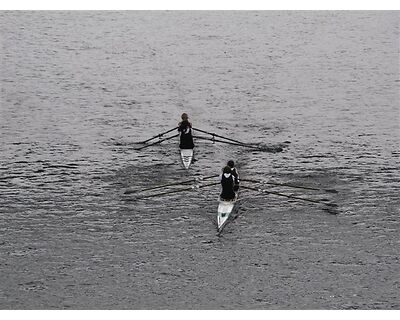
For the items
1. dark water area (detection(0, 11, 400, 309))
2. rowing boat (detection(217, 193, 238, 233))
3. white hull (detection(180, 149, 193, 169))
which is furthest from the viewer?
white hull (detection(180, 149, 193, 169))

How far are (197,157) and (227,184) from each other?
286 inches

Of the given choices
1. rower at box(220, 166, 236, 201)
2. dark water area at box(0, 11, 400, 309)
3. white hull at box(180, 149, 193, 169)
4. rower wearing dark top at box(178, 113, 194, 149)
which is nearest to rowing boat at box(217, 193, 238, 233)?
rower at box(220, 166, 236, 201)

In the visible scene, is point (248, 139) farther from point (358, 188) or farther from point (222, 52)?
point (222, 52)

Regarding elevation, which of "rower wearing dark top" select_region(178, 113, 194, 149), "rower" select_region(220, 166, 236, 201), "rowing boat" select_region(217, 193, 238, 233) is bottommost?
"rowing boat" select_region(217, 193, 238, 233)

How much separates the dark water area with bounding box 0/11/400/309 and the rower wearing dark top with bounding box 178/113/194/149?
3.23 ft

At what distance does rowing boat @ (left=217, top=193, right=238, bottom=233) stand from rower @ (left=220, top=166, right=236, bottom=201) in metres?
0.15

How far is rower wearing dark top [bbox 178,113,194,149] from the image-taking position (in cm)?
3834

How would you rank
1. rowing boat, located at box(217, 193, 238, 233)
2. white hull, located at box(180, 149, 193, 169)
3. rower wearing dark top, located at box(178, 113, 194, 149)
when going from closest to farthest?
rowing boat, located at box(217, 193, 238, 233)
rower wearing dark top, located at box(178, 113, 194, 149)
white hull, located at box(180, 149, 193, 169)

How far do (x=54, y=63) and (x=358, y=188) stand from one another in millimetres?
27180

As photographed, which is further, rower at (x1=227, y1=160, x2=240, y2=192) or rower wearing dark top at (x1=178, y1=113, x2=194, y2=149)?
rower wearing dark top at (x1=178, y1=113, x2=194, y2=149)

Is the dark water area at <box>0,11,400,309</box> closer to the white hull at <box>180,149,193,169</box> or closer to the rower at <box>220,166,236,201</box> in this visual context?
the white hull at <box>180,149,193,169</box>

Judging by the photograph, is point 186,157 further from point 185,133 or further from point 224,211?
point 224,211

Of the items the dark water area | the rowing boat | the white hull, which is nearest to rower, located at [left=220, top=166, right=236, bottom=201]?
the rowing boat

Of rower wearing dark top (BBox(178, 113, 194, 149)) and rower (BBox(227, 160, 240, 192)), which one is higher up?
rower wearing dark top (BBox(178, 113, 194, 149))
